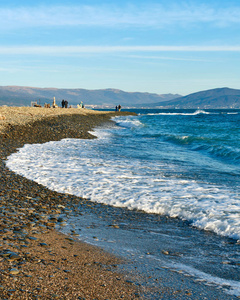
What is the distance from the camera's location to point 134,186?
9.81 m

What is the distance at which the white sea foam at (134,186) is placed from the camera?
7.30 m

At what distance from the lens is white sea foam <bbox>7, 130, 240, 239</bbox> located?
7.30 metres

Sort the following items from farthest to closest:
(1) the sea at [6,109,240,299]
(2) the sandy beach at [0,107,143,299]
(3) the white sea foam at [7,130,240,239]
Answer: (3) the white sea foam at [7,130,240,239] → (1) the sea at [6,109,240,299] → (2) the sandy beach at [0,107,143,299]

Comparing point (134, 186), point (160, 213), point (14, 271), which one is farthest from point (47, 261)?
point (134, 186)

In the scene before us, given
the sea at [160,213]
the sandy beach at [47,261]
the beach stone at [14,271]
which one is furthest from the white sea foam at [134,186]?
the beach stone at [14,271]

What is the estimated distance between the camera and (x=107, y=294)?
12.6 ft

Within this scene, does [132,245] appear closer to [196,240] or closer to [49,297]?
[196,240]

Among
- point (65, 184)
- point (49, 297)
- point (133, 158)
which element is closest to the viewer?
point (49, 297)

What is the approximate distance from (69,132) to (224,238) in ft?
67.4

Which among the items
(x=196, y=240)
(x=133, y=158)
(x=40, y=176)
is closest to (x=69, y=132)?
(x=133, y=158)

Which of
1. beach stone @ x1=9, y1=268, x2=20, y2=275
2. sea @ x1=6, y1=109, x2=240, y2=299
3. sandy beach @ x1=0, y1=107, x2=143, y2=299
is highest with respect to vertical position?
beach stone @ x1=9, y1=268, x2=20, y2=275

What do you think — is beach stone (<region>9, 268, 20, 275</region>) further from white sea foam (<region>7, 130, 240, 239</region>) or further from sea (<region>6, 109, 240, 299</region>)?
white sea foam (<region>7, 130, 240, 239</region>)

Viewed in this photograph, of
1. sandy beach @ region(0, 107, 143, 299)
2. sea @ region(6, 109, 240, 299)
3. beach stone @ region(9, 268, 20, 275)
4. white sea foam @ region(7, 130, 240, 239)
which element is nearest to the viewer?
sandy beach @ region(0, 107, 143, 299)

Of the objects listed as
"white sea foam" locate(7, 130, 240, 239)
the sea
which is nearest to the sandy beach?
the sea
